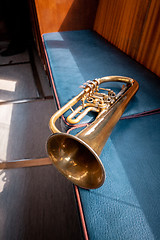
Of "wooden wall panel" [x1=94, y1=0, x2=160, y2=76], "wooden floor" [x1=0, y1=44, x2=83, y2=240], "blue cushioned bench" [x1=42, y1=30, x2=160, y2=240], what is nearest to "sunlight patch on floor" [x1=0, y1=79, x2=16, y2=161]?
"wooden floor" [x1=0, y1=44, x2=83, y2=240]

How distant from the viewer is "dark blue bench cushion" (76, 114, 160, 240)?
0.59m

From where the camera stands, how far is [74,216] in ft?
3.49

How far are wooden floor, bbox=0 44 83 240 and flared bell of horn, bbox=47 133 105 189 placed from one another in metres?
0.49

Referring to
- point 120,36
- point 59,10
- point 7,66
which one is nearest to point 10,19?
point 7,66

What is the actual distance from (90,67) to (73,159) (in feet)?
3.74

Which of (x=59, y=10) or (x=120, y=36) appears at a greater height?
(x=59, y=10)

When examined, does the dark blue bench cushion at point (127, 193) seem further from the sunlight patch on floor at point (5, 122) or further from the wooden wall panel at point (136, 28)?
the sunlight patch on floor at point (5, 122)

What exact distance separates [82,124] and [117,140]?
0.81ft

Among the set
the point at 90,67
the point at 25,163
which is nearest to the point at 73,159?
the point at 25,163

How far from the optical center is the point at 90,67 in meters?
1.62

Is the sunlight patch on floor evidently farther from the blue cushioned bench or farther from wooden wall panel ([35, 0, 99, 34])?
wooden wall panel ([35, 0, 99, 34])

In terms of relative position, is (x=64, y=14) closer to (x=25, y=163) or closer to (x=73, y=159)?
(x=25, y=163)

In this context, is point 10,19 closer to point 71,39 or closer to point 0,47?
point 0,47

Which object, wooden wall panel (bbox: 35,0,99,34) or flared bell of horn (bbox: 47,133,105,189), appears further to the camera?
wooden wall panel (bbox: 35,0,99,34)
